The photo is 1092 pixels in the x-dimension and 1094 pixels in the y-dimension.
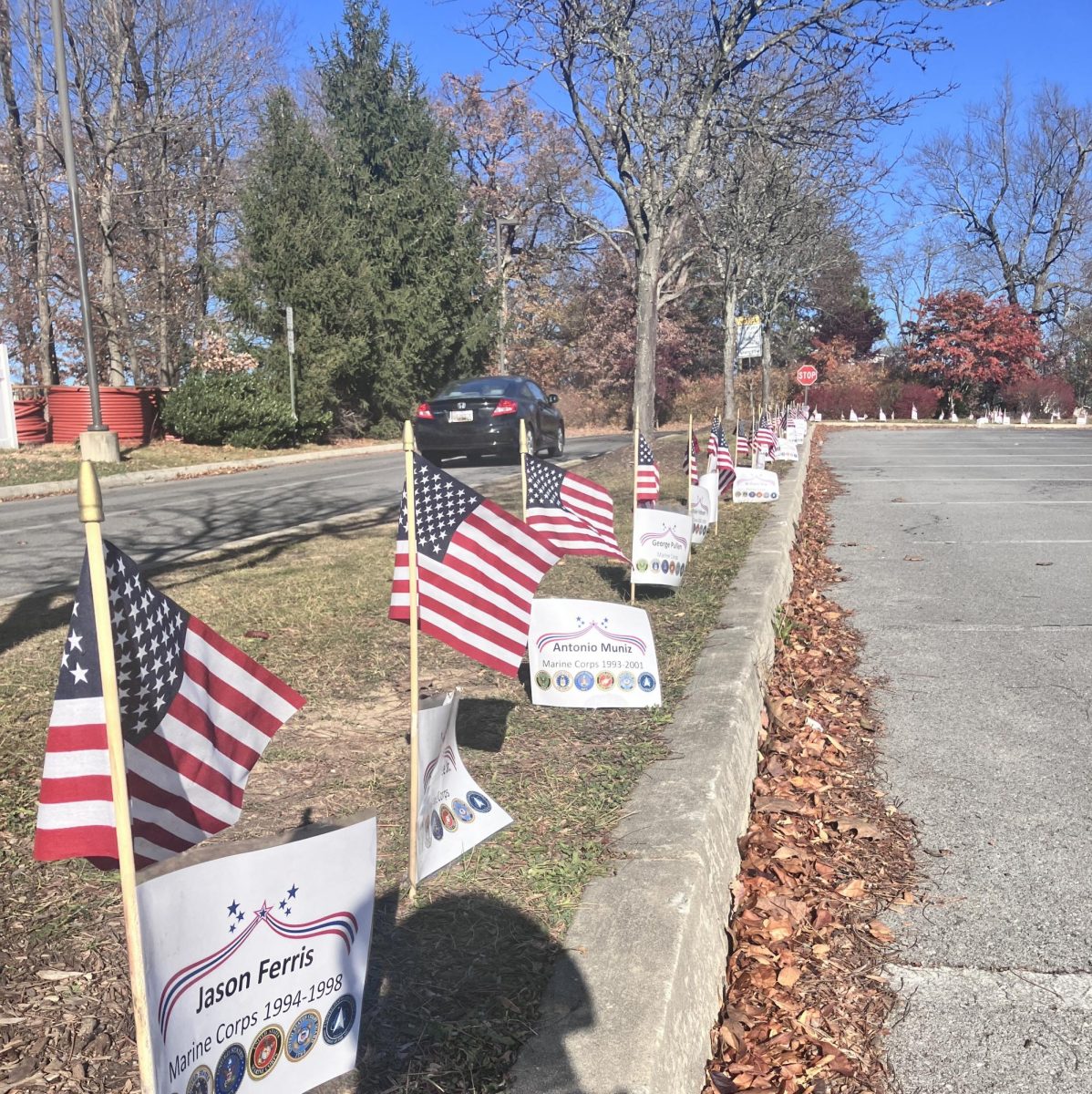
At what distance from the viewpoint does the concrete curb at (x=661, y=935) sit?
6.47 feet

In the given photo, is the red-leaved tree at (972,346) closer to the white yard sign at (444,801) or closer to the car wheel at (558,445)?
the car wheel at (558,445)

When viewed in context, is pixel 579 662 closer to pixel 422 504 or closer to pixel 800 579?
pixel 422 504

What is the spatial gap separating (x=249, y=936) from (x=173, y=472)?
16.7 m

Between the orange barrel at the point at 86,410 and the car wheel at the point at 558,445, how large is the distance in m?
8.84

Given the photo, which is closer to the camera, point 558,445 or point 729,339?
point 558,445

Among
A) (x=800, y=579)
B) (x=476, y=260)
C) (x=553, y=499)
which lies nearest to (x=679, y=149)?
(x=800, y=579)

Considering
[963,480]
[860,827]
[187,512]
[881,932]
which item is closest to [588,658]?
[860,827]

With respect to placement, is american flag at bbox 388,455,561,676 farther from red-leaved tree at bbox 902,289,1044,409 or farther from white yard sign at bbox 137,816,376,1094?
red-leaved tree at bbox 902,289,1044,409

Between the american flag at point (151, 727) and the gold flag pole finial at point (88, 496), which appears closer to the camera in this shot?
the gold flag pole finial at point (88, 496)

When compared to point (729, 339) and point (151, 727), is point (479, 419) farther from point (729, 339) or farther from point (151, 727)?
point (151, 727)

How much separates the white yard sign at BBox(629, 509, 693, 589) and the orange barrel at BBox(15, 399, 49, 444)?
16795 mm

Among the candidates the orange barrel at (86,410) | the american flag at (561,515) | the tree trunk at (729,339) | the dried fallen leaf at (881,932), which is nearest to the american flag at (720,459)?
the american flag at (561,515)

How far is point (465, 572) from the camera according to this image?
3.39 metres

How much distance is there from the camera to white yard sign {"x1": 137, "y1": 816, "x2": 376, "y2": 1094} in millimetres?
1582
